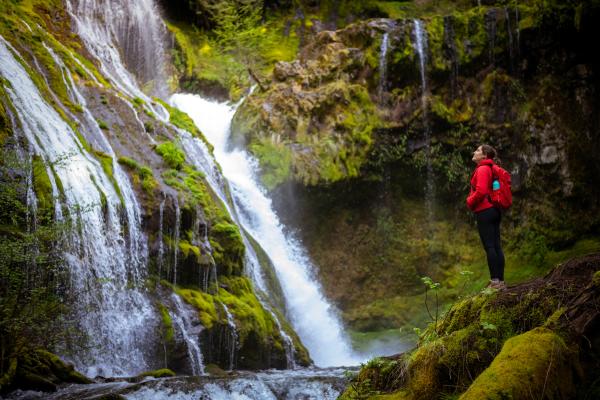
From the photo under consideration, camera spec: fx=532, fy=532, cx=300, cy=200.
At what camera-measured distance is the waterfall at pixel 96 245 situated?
771cm

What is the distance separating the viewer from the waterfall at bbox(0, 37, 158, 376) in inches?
304

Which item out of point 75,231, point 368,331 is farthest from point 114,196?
point 368,331

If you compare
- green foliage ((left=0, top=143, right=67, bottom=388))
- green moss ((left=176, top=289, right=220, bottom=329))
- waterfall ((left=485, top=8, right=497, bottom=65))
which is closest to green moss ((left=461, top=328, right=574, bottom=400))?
green foliage ((left=0, top=143, right=67, bottom=388))

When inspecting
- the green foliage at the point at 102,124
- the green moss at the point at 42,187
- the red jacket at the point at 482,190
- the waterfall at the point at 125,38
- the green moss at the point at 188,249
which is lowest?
the green moss at the point at 188,249

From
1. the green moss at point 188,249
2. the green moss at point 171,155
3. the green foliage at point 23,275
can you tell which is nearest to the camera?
the green foliage at point 23,275

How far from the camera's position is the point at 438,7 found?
2483 centimetres

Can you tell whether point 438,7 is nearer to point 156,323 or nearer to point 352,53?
point 352,53

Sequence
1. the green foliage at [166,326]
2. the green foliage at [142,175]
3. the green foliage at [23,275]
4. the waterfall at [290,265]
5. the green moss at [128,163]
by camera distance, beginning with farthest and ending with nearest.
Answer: the waterfall at [290,265], the green moss at [128,163], the green foliage at [142,175], the green foliage at [166,326], the green foliage at [23,275]

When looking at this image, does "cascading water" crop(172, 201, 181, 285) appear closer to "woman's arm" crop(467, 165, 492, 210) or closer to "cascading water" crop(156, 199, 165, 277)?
"cascading water" crop(156, 199, 165, 277)

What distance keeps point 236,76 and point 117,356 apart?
15823mm

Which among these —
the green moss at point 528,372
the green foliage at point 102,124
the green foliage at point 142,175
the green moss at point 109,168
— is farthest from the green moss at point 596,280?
the green foliage at point 102,124

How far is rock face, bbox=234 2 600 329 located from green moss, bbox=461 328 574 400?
1173 cm

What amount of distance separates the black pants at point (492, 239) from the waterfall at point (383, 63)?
1108 centimetres

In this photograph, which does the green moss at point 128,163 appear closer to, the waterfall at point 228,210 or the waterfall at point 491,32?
the waterfall at point 228,210
